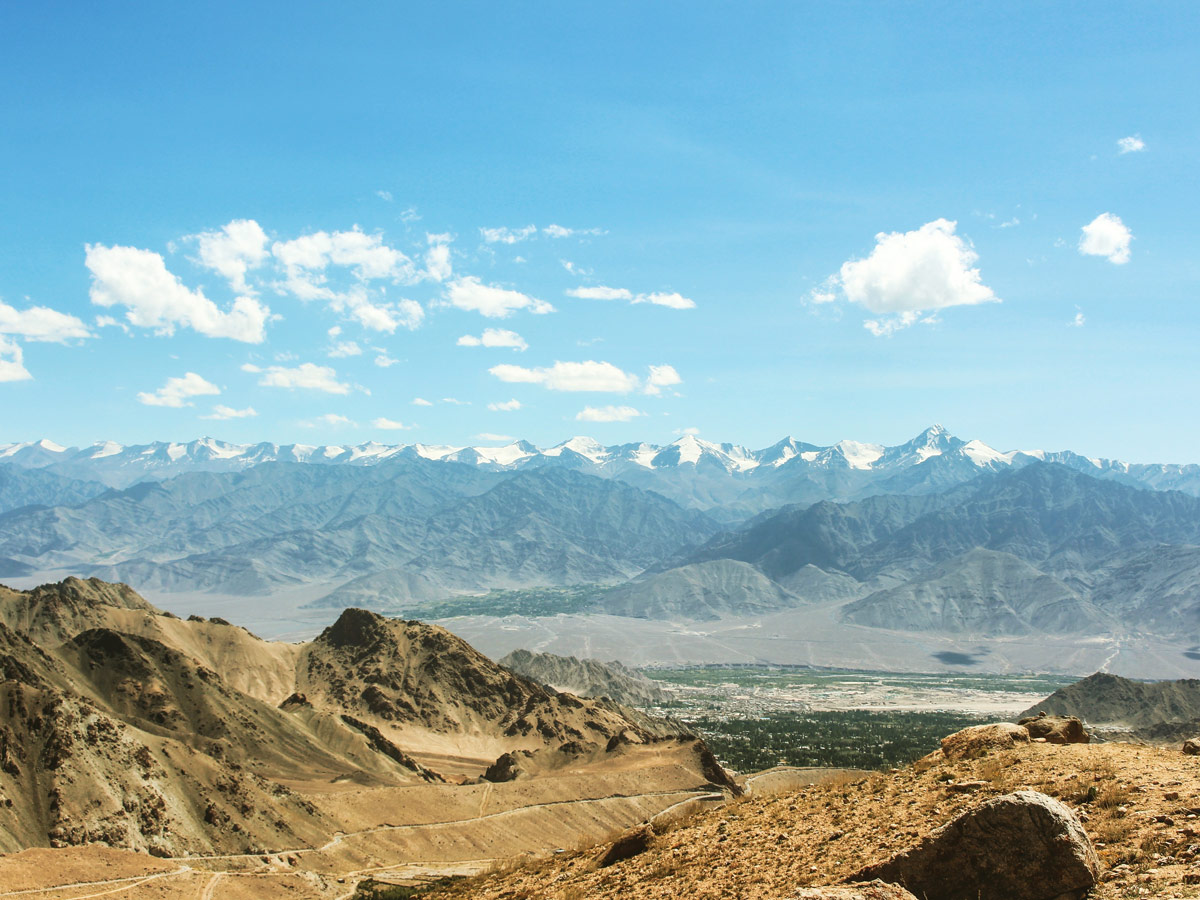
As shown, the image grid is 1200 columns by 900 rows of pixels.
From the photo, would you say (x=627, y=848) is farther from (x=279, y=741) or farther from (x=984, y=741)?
(x=279, y=741)

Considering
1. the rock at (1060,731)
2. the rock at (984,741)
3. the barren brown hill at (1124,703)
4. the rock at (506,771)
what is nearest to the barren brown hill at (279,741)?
the rock at (506,771)

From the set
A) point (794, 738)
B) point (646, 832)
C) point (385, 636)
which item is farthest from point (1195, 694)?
point (646, 832)

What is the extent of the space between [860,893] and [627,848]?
11597mm

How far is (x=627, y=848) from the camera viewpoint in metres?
23.4

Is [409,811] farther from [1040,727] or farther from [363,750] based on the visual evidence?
[1040,727]

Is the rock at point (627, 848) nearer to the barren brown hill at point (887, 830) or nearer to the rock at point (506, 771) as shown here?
the barren brown hill at point (887, 830)

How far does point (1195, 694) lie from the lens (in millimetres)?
170250

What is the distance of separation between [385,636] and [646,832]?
13796cm

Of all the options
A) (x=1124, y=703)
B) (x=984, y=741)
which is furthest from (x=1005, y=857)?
(x=1124, y=703)

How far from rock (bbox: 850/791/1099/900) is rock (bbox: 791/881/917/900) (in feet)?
4.63

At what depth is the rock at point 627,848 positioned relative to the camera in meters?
23.2

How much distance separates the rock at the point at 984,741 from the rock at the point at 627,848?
9.42 m

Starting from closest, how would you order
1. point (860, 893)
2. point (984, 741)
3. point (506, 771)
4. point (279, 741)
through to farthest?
1. point (860, 893)
2. point (984, 741)
3. point (279, 741)
4. point (506, 771)

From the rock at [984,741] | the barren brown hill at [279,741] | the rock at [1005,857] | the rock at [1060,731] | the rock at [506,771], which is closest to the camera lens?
the rock at [1005,857]
